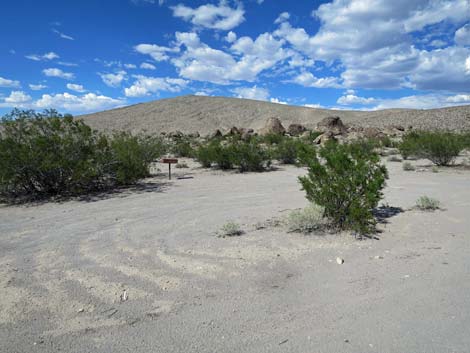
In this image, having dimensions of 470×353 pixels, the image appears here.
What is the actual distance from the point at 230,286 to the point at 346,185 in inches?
137

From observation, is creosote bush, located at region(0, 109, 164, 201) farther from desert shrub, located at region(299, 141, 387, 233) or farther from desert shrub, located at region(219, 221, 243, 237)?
desert shrub, located at region(299, 141, 387, 233)

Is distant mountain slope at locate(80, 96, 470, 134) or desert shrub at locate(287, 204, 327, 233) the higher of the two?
distant mountain slope at locate(80, 96, 470, 134)

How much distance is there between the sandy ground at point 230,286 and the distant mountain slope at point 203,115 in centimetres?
6009

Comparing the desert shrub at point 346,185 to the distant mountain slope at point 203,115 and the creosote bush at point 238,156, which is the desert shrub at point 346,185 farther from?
the distant mountain slope at point 203,115

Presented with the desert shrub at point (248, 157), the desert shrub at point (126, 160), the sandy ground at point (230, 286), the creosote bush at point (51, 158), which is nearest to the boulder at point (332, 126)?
the desert shrub at point (248, 157)

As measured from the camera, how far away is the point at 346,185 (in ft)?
22.6

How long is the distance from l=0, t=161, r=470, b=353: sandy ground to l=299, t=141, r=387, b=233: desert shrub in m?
0.57

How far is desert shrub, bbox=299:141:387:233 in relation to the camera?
6.59 meters

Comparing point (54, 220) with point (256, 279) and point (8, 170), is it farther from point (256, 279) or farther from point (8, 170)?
point (256, 279)

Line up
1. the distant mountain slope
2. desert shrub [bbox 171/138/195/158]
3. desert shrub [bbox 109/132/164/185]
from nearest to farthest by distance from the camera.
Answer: desert shrub [bbox 109/132/164/185], desert shrub [bbox 171/138/195/158], the distant mountain slope

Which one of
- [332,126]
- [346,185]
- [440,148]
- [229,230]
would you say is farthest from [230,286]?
[332,126]

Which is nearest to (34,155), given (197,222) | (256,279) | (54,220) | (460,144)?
(54,220)

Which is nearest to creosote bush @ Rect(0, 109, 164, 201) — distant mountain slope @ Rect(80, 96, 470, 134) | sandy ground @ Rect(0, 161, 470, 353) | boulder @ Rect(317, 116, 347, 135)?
sandy ground @ Rect(0, 161, 470, 353)

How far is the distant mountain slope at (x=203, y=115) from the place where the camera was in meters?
75.5
